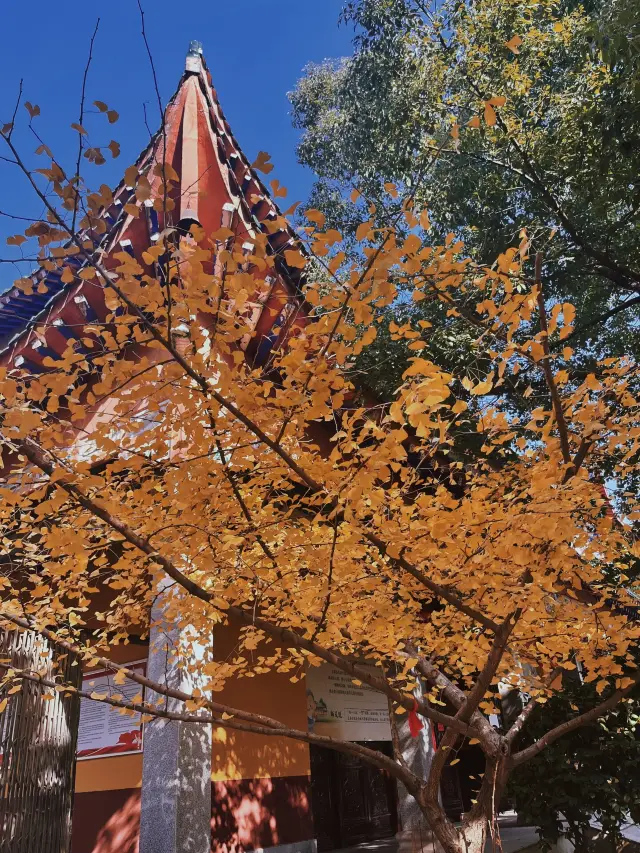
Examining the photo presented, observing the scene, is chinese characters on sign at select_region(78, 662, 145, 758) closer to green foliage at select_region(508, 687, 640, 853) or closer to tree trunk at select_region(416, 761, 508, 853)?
tree trunk at select_region(416, 761, 508, 853)

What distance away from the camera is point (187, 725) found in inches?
192

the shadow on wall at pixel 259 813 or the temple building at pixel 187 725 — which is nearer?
the temple building at pixel 187 725

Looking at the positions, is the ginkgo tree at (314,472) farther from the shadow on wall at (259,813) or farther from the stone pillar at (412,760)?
the stone pillar at (412,760)

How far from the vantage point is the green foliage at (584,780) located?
5.75 metres

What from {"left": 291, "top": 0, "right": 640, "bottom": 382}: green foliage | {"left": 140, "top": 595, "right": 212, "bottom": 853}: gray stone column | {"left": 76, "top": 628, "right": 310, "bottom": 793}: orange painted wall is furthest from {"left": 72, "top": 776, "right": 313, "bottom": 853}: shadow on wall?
{"left": 291, "top": 0, "right": 640, "bottom": 382}: green foliage

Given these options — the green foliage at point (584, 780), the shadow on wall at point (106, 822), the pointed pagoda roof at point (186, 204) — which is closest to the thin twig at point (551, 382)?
the pointed pagoda roof at point (186, 204)

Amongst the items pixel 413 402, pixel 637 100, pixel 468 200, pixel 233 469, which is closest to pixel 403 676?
pixel 233 469

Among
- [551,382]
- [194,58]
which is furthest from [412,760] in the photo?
[194,58]

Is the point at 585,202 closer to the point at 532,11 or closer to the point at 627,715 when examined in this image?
the point at 532,11

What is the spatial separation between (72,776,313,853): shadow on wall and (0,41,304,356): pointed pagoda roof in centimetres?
457

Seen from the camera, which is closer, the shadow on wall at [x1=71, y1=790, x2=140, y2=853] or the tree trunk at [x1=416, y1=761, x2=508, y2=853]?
the tree trunk at [x1=416, y1=761, x2=508, y2=853]

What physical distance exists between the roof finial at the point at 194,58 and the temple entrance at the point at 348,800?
8.60 meters

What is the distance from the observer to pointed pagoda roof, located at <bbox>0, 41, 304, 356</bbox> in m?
5.87

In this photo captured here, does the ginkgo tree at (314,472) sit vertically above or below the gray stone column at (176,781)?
above
